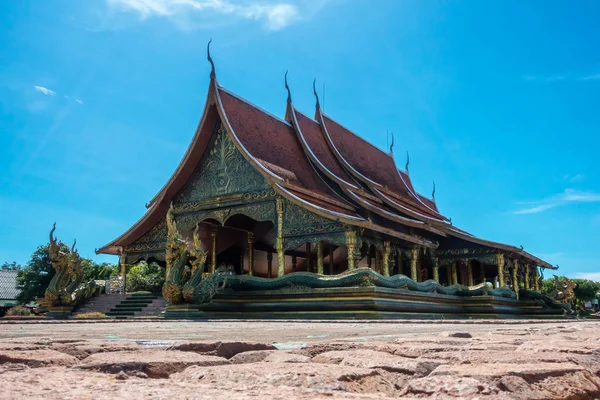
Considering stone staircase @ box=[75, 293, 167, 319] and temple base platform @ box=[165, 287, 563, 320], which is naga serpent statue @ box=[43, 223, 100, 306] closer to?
stone staircase @ box=[75, 293, 167, 319]

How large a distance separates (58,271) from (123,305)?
177 cm

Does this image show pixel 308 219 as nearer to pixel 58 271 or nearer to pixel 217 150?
pixel 217 150

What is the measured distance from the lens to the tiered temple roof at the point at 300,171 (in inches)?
547

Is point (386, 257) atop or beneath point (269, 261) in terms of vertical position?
beneath

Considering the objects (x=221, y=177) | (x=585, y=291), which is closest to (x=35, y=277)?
(x=221, y=177)

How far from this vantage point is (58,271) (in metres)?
13.6

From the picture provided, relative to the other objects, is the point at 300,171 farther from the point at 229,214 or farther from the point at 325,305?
the point at 325,305

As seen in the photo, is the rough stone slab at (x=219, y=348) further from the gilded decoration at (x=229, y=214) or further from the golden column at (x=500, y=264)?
the golden column at (x=500, y=264)

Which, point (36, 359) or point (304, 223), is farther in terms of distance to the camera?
point (304, 223)

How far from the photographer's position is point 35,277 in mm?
25391

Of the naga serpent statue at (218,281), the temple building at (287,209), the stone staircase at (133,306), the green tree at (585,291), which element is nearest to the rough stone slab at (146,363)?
the naga serpent statue at (218,281)

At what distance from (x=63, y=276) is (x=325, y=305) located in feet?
22.0

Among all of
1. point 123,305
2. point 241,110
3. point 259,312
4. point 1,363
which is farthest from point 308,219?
point 1,363

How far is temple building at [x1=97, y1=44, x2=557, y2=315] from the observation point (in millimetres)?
13375
